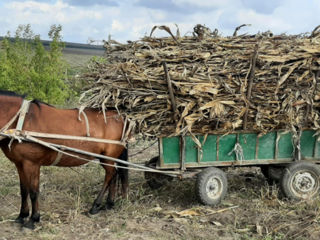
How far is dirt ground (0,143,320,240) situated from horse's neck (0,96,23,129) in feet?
4.33

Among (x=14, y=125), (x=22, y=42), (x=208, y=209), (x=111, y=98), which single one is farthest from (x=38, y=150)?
(x=22, y=42)

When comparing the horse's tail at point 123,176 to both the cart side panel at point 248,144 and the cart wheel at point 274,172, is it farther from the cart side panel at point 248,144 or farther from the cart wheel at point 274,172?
the cart wheel at point 274,172

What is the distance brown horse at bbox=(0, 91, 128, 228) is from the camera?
168 inches

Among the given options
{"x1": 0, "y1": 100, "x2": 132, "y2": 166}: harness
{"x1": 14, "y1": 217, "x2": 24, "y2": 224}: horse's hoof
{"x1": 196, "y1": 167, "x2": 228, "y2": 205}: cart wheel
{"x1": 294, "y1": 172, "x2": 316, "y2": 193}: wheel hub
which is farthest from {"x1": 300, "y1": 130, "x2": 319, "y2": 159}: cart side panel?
{"x1": 14, "y1": 217, "x2": 24, "y2": 224}: horse's hoof

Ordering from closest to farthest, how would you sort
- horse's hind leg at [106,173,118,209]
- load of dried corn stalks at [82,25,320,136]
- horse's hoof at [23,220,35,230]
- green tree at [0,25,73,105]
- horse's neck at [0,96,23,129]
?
1. horse's neck at [0,96,23,129]
2. horse's hoof at [23,220,35,230]
3. load of dried corn stalks at [82,25,320,136]
4. horse's hind leg at [106,173,118,209]
5. green tree at [0,25,73,105]

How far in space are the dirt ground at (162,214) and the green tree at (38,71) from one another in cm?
865

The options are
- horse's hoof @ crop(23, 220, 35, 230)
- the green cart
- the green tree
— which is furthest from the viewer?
the green tree

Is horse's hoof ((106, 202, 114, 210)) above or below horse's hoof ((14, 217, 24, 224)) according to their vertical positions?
above

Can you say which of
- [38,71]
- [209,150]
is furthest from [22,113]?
[38,71]

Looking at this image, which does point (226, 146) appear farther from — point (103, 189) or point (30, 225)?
point (30, 225)

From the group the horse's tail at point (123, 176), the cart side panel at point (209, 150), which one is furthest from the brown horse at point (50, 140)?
the cart side panel at point (209, 150)

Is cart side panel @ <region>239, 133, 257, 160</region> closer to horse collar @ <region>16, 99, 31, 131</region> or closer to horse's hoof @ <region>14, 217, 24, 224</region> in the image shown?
horse collar @ <region>16, 99, 31, 131</region>

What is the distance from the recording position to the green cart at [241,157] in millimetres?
5070

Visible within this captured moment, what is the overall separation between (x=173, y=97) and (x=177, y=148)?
0.75 m
